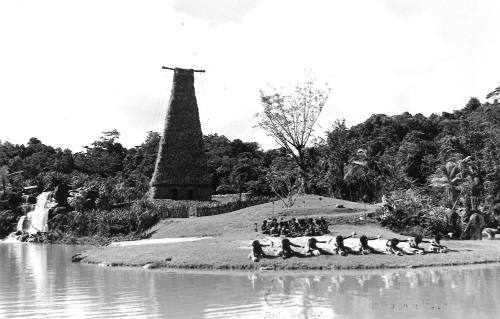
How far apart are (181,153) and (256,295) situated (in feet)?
126

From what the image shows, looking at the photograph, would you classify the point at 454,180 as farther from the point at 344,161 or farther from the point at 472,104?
the point at 472,104

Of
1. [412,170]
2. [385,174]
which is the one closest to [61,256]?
[385,174]

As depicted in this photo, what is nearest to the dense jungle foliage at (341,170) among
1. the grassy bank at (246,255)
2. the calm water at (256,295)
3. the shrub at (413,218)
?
the shrub at (413,218)

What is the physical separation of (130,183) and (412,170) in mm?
31183

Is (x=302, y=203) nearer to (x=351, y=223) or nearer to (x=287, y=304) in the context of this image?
(x=351, y=223)

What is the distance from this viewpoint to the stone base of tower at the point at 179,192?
171 ft

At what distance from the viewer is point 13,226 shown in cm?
5819

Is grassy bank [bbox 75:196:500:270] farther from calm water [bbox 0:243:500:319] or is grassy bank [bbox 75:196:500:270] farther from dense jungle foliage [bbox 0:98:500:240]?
dense jungle foliage [bbox 0:98:500:240]

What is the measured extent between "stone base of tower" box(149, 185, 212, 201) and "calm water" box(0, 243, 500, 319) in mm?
30165

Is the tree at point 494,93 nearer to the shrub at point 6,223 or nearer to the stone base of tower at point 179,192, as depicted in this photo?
the stone base of tower at point 179,192

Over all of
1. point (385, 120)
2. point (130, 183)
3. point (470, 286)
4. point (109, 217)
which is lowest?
point (470, 286)

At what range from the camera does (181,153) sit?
52875 millimetres

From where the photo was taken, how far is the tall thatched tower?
52.2 meters

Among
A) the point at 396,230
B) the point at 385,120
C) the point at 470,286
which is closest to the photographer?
the point at 470,286
